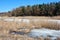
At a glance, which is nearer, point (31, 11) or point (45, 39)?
point (45, 39)

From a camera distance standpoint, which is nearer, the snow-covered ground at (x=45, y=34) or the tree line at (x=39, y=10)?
the snow-covered ground at (x=45, y=34)

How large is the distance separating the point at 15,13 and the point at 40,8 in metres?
9.74

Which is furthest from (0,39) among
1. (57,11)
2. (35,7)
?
(35,7)

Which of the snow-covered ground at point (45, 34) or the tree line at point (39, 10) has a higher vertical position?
the snow-covered ground at point (45, 34)

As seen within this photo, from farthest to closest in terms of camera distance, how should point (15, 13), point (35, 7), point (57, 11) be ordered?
point (35, 7)
point (15, 13)
point (57, 11)

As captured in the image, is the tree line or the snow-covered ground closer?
the snow-covered ground

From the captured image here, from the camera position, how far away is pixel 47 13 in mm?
65125

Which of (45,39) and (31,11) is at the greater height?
(45,39)

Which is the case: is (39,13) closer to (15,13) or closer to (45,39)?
(15,13)

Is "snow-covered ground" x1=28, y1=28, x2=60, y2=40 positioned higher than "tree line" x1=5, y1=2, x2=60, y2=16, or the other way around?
"snow-covered ground" x1=28, y1=28, x2=60, y2=40

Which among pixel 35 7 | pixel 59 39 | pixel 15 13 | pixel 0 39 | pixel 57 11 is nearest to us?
pixel 0 39

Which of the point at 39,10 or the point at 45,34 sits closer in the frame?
the point at 45,34

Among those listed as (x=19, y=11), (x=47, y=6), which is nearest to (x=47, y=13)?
(x=47, y=6)

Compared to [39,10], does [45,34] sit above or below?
above
